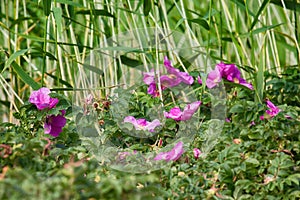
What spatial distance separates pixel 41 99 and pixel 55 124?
3.3 inches

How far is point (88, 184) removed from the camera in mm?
1087

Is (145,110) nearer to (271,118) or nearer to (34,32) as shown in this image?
(271,118)

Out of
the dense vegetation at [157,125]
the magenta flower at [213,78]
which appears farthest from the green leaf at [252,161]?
the magenta flower at [213,78]

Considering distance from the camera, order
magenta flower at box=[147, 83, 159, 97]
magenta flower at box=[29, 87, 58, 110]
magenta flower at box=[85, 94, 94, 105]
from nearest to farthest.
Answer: magenta flower at box=[29, 87, 58, 110]
magenta flower at box=[85, 94, 94, 105]
magenta flower at box=[147, 83, 159, 97]

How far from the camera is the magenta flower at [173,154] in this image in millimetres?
1655

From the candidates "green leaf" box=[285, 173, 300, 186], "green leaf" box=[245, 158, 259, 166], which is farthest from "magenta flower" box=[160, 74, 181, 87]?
"green leaf" box=[285, 173, 300, 186]

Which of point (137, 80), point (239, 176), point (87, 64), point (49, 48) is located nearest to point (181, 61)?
point (137, 80)

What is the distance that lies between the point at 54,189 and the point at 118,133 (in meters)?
0.79

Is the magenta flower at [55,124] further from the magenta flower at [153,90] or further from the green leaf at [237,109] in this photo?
the green leaf at [237,109]

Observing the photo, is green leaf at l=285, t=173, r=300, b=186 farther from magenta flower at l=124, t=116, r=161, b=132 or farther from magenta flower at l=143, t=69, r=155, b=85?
magenta flower at l=143, t=69, r=155, b=85

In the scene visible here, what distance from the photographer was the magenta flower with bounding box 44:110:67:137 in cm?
181

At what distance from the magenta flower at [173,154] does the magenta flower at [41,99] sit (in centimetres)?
37

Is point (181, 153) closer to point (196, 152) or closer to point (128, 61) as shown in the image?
point (196, 152)

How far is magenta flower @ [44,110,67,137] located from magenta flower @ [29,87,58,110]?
4 cm
